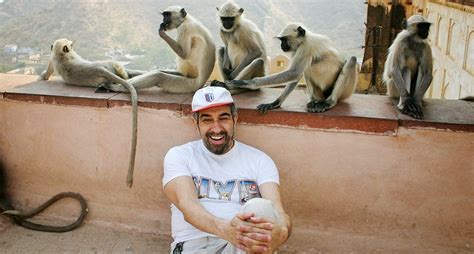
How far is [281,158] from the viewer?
9.50 ft

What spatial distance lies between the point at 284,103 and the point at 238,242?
1.27 m

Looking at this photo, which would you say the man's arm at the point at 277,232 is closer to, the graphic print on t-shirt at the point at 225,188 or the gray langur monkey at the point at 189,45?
the graphic print on t-shirt at the point at 225,188

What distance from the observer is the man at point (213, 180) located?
2.18m

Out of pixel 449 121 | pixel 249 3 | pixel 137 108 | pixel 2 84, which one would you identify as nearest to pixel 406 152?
pixel 449 121

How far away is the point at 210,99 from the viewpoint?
2.30 meters

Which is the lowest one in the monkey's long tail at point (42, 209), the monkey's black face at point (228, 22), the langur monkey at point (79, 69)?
the monkey's long tail at point (42, 209)

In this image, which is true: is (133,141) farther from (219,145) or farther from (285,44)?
(285,44)

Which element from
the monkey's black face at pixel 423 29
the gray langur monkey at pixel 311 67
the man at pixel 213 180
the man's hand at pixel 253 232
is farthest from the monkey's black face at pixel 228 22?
the man's hand at pixel 253 232

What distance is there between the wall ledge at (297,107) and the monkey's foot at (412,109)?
39mm

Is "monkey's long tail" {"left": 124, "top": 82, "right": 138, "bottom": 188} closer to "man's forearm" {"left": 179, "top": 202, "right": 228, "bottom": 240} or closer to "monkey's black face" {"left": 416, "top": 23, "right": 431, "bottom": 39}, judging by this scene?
"man's forearm" {"left": 179, "top": 202, "right": 228, "bottom": 240}

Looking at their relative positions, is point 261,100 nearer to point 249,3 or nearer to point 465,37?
point 465,37

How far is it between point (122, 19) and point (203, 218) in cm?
2280

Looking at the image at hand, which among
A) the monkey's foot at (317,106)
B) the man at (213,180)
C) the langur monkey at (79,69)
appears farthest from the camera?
Answer: the langur monkey at (79,69)

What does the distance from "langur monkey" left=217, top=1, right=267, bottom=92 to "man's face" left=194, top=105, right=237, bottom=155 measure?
4.57ft
